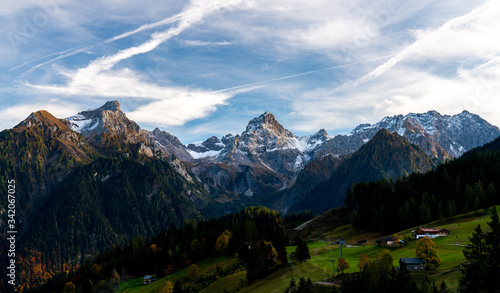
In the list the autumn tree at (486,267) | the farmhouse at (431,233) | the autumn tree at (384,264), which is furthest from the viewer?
the farmhouse at (431,233)

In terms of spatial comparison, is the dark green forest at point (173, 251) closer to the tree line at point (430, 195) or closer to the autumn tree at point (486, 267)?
the tree line at point (430, 195)

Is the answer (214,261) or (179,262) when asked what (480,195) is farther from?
(179,262)

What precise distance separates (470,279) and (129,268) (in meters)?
135

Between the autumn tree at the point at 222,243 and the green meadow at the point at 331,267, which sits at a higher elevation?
the autumn tree at the point at 222,243

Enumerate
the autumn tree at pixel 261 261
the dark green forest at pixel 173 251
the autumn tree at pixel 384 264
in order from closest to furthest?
1. the autumn tree at pixel 384 264
2. the autumn tree at pixel 261 261
3. the dark green forest at pixel 173 251

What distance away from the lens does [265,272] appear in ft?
298

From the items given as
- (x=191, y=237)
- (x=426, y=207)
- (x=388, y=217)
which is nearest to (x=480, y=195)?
(x=426, y=207)

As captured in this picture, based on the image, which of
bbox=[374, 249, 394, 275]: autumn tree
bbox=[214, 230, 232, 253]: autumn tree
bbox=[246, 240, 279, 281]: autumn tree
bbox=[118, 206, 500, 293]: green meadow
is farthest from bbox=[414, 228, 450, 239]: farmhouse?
bbox=[214, 230, 232, 253]: autumn tree

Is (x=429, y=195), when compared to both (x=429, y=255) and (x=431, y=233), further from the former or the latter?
(x=429, y=255)

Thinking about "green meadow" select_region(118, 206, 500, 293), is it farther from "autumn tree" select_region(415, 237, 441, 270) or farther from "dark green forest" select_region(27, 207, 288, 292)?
"dark green forest" select_region(27, 207, 288, 292)

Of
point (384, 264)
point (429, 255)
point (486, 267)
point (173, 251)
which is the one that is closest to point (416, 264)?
point (429, 255)

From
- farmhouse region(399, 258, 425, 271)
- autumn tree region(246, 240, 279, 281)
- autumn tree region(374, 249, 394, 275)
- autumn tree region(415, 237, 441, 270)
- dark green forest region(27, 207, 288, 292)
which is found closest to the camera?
autumn tree region(374, 249, 394, 275)

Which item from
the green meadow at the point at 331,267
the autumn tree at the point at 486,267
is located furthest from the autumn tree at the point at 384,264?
the autumn tree at the point at 486,267

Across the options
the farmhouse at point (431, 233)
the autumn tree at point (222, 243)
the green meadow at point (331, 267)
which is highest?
the autumn tree at point (222, 243)
